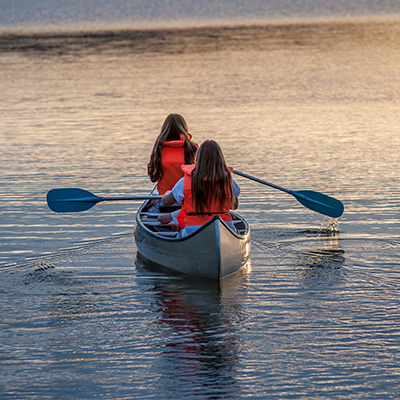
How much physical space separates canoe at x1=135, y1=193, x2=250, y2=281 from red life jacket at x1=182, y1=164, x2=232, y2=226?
265mm

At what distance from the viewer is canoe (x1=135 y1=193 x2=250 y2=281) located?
31.3 ft

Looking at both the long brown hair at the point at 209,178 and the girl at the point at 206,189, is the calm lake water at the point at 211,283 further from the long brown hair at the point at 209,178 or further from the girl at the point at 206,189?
the long brown hair at the point at 209,178

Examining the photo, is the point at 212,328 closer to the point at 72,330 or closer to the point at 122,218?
the point at 72,330

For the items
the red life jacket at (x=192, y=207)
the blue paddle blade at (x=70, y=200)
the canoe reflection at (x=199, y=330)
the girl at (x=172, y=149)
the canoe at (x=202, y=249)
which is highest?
the girl at (x=172, y=149)

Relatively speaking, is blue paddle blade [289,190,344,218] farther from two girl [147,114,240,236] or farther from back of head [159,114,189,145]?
two girl [147,114,240,236]

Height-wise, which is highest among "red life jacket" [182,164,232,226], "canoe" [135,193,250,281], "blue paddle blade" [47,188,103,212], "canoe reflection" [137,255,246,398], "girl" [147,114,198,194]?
"girl" [147,114,198,194]

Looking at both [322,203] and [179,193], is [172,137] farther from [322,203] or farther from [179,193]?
[322,203]

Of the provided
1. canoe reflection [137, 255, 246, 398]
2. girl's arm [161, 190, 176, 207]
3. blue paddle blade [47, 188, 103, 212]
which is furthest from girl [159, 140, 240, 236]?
blue paddle blade [47, 188, 103, 212]

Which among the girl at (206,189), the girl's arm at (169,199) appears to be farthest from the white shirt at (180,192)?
the girl's arm at (169,199)

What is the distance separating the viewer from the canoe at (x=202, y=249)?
9531mm

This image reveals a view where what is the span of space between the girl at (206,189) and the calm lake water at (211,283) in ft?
2.44

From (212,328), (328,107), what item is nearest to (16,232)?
(212,328)

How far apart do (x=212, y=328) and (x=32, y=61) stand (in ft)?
151

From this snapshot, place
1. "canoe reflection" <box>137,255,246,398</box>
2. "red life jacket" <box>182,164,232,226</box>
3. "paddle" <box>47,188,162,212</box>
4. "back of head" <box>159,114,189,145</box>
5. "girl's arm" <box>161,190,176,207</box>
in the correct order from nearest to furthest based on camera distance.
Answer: "canoe reflection" <box>137,255,246,398</box>
"red life jacket" <box>182,164,232,226</box>
"girl's arm" <box>161,190,176,207</box>
"back of head" <box>159,114,189,145</box>
"paddle" <box>47,188,162,212</box>
